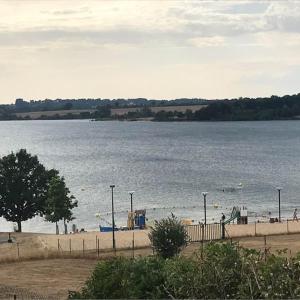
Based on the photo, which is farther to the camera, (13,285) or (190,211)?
(190,211)

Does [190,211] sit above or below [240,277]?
below

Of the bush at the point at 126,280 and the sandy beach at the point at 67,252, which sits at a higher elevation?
the bush at the point at 126,280

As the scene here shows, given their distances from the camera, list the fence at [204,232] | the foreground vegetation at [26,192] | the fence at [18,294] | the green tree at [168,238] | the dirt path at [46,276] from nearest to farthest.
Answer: the fence at [18,294] → the dirt path at [46,276] → the green tree at [168,238] → the fence at [204,232] → the foreground vegetation at [26,192]

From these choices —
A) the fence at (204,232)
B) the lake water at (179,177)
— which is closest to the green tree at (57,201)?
the lake water at (179,177)

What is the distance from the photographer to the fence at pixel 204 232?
1438 inches

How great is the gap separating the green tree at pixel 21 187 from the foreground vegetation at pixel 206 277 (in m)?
39.4

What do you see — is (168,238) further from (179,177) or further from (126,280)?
(179,177)

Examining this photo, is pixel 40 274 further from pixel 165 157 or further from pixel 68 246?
pixel 165 157

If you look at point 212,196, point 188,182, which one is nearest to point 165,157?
point 188,182

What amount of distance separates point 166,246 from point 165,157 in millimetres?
116718

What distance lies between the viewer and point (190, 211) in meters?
68.1

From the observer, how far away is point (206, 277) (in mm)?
A: 11219

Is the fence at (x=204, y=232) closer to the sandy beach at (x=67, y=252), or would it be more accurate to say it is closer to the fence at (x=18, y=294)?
the sandy beach at (x=67, y=252)

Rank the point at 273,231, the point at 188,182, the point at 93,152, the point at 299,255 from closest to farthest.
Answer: the point at 299,255
the point at 273,231
the point at 188,182
the point at 93,152
